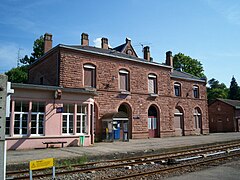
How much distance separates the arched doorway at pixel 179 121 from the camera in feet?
99.4

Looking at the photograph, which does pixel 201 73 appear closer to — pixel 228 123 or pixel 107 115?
pixel 228 123

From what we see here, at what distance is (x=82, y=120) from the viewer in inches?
717

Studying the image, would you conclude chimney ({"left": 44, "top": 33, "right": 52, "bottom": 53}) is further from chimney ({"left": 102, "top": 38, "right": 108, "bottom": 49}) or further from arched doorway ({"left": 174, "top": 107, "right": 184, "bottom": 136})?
arched doorway ({"left": 174, "top": 107, "right": 184, "bottom": 136})

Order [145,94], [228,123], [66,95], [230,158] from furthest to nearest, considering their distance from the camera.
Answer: [228,123] < [145,94] < [66,95] < [230,158]

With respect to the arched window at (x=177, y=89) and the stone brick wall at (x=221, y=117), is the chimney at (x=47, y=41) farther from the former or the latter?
the stone brick wall at (x=221, y=117)

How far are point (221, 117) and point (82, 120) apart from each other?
34512 mm

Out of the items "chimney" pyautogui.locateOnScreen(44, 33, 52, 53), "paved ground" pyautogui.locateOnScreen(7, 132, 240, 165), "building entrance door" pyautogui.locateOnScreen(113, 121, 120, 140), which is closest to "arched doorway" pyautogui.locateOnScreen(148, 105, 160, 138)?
"building entrance door" pyautogui.locateOnScreen(113, 121, 120, 140)

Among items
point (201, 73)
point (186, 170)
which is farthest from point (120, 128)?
point (201, 73)

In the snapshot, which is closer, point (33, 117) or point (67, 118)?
point (33, 117)

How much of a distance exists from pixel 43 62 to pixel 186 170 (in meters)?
19.1

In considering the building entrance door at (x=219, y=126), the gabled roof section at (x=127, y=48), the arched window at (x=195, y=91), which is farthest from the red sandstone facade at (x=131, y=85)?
the building entrance door at (x=219, y=126)

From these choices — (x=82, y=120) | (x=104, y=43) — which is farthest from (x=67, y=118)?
(x=104, y=43)

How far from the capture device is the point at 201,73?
51469mm

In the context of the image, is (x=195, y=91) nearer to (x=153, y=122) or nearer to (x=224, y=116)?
(x=153, y=122)
